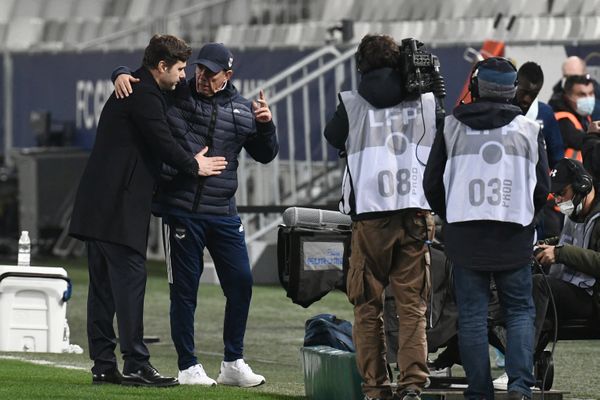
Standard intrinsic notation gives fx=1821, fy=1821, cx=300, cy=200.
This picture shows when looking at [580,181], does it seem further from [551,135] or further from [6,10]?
[6,10]

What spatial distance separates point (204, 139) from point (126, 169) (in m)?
0.50

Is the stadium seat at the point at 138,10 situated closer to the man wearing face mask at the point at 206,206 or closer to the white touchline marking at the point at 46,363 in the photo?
the white touchline marking at the point at 46,363

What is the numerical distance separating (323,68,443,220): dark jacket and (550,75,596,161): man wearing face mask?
431cm

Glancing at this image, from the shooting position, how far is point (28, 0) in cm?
2702

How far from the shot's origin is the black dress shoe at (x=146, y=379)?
892 centimetres

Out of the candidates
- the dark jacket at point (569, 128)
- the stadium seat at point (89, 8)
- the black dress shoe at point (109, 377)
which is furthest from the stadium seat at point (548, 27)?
the stadium seat at point (89, 8)

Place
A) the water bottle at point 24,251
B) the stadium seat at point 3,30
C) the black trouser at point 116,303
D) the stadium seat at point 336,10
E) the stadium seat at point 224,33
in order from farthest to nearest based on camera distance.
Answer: the stadium seat at point 3,30
the stadium seat at point 224,33
the stadium seat at point 336,10
the water bottle at point 24,251
the black trouser at point 116,303

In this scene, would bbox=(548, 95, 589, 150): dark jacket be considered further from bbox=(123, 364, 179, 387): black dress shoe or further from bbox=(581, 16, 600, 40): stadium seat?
bbox=(581, 16, 600, 40): stadium seat

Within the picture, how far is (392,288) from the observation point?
26.2 feet

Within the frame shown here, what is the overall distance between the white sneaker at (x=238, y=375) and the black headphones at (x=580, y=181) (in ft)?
6.23

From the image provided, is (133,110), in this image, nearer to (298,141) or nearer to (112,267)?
(112,267)

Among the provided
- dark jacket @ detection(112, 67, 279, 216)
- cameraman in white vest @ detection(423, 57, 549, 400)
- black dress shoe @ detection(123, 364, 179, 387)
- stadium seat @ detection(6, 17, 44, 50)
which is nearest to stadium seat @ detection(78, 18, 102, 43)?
stadium seat @ detection(6, 17, 44, 50)

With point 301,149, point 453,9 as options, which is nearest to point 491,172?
point 301,149

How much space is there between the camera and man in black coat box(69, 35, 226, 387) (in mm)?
8820
